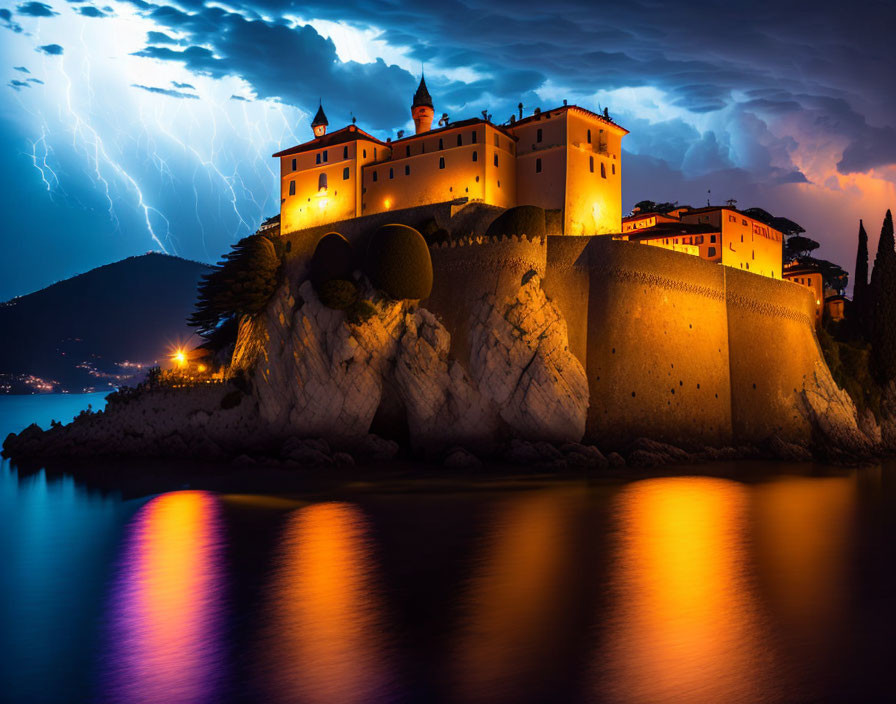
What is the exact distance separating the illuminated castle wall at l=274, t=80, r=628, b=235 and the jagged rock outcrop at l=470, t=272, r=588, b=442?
8.28m

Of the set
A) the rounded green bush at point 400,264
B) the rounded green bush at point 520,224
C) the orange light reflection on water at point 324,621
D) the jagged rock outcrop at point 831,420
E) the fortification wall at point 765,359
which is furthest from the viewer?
the jagged rock outcrop at point 831,420

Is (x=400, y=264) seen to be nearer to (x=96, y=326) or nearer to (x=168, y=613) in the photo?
(x=168, y=613)

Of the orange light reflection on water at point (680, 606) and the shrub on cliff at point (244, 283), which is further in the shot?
the shrub on cliff at point (244, 283)

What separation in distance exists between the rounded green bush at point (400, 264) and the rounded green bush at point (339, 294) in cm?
124

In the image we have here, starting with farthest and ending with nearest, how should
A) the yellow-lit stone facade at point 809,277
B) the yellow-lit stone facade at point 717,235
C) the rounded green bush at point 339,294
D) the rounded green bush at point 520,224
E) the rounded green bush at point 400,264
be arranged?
the yellow-lit stone facade at point 809,277, the yellow-lit stone facade at point 717,235, the rounded green bush at point 520,224, the rounded green bush at point 339,294, the rounded green bush at point 400,264

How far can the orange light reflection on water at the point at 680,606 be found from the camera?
13.3m

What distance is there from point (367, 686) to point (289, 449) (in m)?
24.0

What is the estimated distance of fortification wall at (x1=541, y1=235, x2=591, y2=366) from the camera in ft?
122

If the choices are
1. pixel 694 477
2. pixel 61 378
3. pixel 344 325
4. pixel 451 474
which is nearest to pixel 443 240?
pixel 344 325

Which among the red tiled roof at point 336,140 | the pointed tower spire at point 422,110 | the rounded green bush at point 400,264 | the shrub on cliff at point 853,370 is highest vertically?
the pointed tower spire at point 422,110

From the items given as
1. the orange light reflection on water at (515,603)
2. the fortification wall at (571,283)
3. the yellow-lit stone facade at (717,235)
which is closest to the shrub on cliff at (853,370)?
the yellow-lit stone facade at (717,235)

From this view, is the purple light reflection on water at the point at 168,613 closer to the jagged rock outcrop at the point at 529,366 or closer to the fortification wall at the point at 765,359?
the jagged rock outcrop at the point at 529,366

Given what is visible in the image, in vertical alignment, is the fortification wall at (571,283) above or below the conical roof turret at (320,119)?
below

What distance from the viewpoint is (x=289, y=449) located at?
36188 millimetres
